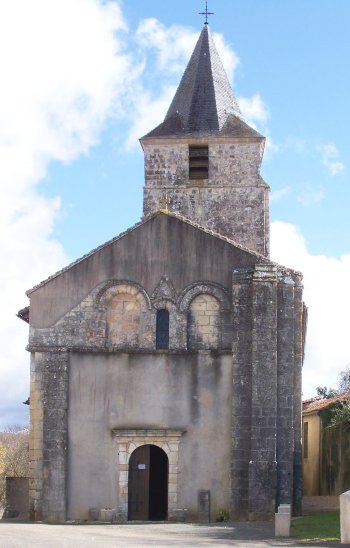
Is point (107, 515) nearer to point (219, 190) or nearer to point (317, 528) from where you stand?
point (317, 528)

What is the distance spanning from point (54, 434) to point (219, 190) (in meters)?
11.8

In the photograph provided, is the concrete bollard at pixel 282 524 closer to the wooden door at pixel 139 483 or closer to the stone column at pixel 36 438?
the wooden door at pixel 139 483

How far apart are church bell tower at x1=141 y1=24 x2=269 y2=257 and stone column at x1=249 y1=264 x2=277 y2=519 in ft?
25.4

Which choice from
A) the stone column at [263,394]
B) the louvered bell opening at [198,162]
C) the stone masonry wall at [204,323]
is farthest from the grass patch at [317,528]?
the louvered bell opening at [198,162]

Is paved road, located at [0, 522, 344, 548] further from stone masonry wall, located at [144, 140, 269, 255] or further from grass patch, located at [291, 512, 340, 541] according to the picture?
stone masonry wall, located at [144, 140, 269, 255]

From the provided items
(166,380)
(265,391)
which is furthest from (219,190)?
(265,391)

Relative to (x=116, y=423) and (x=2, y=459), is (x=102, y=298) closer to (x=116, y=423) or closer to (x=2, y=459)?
(x=116, y=423)

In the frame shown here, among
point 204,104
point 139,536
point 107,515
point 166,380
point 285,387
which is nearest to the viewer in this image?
point 139,536

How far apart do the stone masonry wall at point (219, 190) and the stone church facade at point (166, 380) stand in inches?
277

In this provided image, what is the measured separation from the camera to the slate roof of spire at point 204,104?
108 feet

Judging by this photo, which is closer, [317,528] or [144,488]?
[317,528]

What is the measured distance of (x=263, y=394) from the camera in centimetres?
2352

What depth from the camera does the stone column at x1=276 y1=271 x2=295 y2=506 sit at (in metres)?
23.2

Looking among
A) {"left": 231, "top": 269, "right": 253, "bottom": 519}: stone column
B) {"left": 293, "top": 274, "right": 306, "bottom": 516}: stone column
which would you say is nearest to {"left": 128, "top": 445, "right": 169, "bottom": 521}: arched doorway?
{"left": 231, "top": 269, "right": 253, "bottom": 519}: stone column
